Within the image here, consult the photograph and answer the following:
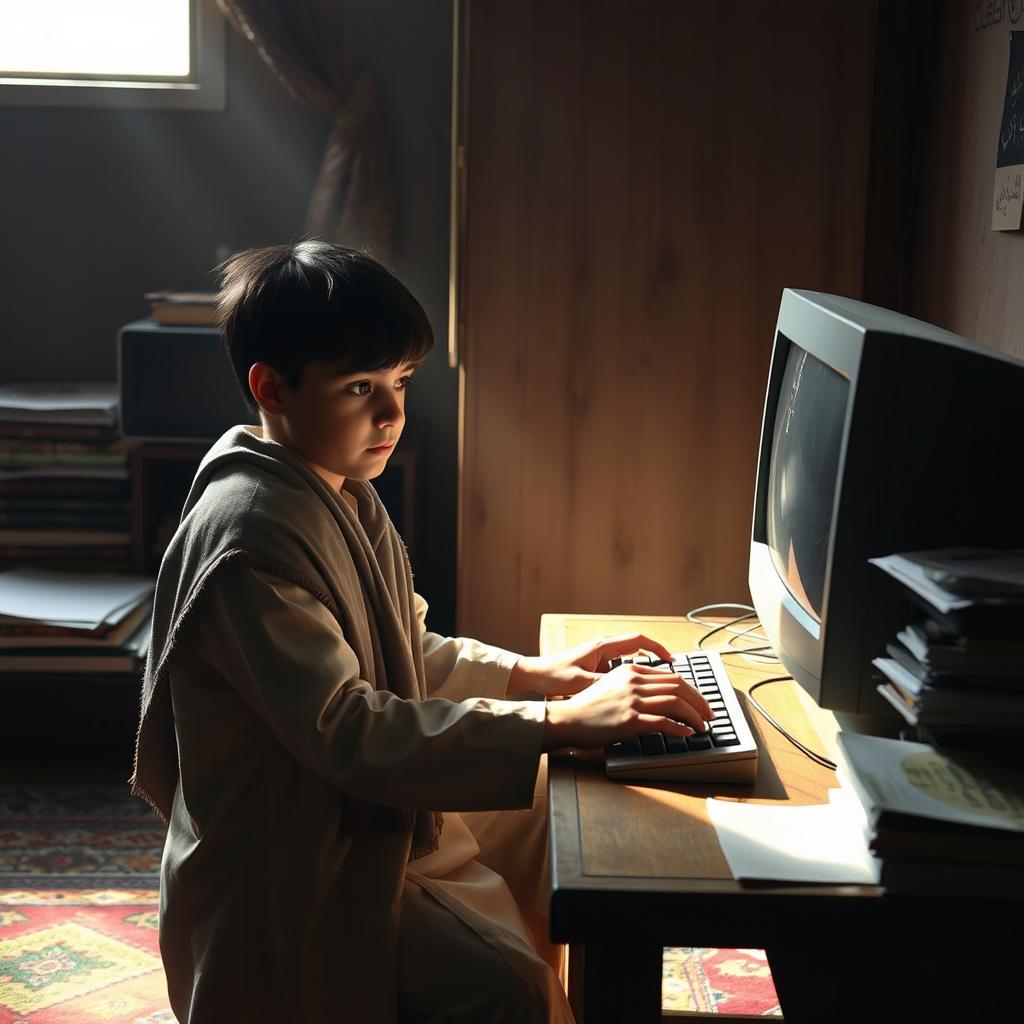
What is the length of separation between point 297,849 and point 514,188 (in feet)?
4.34

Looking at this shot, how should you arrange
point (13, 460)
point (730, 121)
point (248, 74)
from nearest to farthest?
point (730, 121)
point (13, 460)
point (248, 74)

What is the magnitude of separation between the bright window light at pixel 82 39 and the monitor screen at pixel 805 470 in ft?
7.36

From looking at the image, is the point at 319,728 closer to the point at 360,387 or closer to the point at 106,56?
the point at 360,387

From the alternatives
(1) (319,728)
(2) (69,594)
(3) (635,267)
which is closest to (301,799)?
(1) (319,728)

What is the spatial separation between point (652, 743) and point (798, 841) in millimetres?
202

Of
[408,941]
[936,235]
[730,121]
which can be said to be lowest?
[408,941]

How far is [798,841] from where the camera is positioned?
1.06 metres

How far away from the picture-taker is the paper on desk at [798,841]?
100 cm

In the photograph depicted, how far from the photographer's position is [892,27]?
217 cm

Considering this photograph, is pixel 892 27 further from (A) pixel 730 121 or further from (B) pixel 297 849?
(B) pixel 297 849

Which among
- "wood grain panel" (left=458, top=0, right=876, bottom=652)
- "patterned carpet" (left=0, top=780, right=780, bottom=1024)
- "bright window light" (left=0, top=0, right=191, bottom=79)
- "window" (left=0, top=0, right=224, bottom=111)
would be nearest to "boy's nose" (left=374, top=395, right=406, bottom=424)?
"wood grain panel" (left=458, top=0, right=876, bottom=652)

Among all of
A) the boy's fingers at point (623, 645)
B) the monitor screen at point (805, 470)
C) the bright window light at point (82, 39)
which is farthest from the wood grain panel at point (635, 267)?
the bright window light at point (82, 39)

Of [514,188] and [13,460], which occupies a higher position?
[514,188]

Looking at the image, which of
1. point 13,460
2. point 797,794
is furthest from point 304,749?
point 13,460
